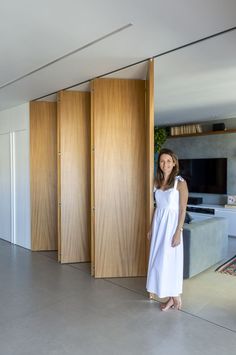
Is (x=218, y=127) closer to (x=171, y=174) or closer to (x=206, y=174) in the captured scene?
(x=206, y=174)

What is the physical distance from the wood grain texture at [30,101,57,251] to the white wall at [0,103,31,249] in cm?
15

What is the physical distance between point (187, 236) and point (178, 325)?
117cm

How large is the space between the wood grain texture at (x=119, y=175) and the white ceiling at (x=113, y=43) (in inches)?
10.9

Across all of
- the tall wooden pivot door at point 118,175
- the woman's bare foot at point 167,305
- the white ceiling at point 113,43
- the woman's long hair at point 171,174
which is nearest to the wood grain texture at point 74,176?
the white ceiling at point 113,43

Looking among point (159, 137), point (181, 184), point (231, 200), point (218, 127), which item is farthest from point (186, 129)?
point (181, 184)

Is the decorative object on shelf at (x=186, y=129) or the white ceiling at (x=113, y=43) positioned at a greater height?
the white ceiling at (x=113, y=43)

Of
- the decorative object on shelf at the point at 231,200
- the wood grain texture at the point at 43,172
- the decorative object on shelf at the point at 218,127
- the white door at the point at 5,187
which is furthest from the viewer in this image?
the decorative object on shelf at the point at 218,127

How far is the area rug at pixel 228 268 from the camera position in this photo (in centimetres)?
374

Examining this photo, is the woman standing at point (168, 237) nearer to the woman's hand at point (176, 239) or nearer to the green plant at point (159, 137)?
the woman's hand at point (176, 239)

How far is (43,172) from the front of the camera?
479 cm

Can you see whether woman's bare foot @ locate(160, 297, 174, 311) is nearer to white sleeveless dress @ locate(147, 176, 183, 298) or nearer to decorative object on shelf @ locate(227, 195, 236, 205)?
white sleeveless dress @ locate(147, 176, 183, 298)

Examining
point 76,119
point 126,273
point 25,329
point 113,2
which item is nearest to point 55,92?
point 76,119

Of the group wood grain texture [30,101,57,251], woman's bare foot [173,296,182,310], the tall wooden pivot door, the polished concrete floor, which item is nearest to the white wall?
wood grain texture [30,101,57,251]

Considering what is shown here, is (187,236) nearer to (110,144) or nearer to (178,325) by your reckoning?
(178,325)
